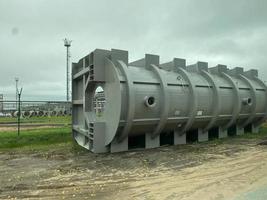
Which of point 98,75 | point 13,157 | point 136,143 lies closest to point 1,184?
point 13,157

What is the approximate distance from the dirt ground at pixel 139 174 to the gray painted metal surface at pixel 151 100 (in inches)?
29.7

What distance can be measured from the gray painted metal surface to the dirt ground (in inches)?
29.7

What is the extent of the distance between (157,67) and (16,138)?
662cm

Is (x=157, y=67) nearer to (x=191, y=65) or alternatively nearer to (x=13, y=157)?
(x=191, y=65)

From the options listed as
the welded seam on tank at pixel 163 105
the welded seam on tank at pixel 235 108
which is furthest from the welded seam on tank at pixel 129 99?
the welded seam on tank at pixel 235 108

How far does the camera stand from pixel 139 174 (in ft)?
25.0

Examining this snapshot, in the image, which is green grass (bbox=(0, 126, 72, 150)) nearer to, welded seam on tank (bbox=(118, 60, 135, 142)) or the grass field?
the grass field

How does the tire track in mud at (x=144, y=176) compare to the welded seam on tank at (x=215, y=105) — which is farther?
the welded seam on tank at (x=215, y=105)

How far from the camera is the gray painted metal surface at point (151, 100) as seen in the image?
10.4 m

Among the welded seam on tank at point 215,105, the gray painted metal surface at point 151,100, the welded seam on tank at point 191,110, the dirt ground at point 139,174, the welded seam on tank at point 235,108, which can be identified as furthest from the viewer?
the welded seam on tank at point 235,108

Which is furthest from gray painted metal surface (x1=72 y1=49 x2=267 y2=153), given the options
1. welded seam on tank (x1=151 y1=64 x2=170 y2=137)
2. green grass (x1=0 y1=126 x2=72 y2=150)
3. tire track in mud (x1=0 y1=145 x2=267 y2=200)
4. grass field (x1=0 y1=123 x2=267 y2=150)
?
green grass (x1=0 y1=126 x2=72 y2=150)

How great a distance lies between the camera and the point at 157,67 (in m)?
11.9

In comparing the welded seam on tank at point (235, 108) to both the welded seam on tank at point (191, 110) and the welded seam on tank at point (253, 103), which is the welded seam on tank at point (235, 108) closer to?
the welded seam on tank at point (253, 103)

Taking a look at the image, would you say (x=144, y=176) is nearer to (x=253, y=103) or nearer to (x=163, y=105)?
(x=163, y=105)
